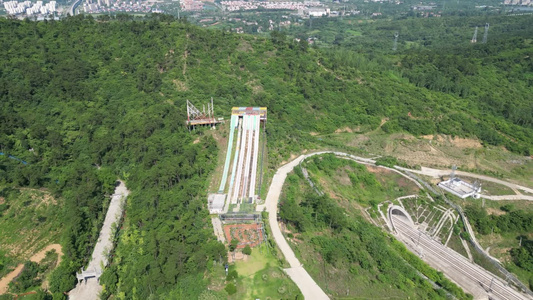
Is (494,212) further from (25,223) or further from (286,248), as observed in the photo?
(25,223)

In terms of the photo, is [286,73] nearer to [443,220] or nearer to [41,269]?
[443,220]

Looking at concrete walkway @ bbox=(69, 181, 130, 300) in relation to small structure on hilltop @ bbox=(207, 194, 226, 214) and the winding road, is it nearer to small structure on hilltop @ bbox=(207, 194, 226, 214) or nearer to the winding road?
small structure on hilltop @ bbox=(207, 194, 226, 214)

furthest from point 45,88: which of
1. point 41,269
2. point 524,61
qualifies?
point 524,61

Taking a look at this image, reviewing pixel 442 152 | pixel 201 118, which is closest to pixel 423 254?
pixel 442 152

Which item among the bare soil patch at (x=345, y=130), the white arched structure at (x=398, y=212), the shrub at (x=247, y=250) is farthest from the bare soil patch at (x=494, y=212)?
the shrub at (x=247, y=250)

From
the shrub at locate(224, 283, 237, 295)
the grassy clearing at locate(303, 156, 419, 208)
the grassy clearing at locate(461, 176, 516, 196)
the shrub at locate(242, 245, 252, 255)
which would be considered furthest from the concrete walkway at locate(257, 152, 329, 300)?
the grassy clearing at locate(461, 176, 516, 196)

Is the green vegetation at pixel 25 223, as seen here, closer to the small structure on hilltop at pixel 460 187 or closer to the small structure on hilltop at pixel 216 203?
the small structure on hilltop at pixel 216 203
